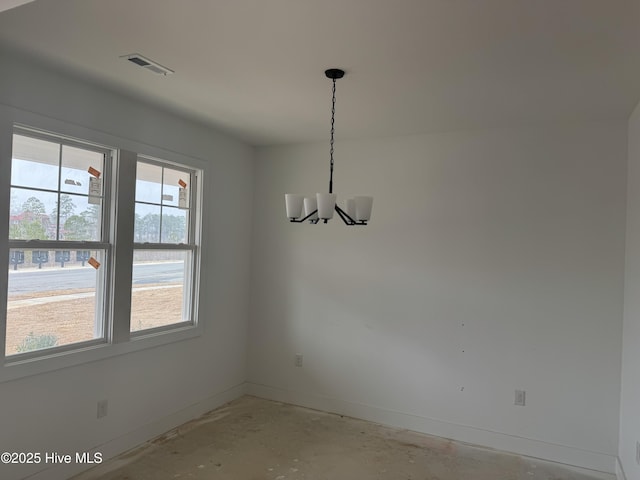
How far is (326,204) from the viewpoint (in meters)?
2.46

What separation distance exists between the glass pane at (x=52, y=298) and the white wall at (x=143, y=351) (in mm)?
239

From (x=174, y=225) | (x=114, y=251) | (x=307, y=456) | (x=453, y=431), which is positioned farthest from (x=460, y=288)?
(x=114, y=251)

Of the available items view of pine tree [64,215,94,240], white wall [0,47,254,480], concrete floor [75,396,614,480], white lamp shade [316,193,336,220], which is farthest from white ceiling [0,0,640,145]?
concrete floor [75,396,614,480]

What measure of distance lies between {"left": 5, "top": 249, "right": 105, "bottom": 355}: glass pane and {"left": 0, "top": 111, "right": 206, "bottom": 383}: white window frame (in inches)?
2.9

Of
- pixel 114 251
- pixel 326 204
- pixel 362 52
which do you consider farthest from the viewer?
pixel 114 251

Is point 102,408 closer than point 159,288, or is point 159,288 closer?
point 102,408

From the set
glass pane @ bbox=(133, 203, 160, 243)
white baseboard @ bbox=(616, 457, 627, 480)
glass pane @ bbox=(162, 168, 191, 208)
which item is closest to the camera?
white baseboard @ bbox=(616, 457, 627, 480)

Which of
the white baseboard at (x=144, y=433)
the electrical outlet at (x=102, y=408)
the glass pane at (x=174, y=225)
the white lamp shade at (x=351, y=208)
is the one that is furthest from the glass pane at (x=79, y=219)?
the white lamp shade at (x=351, y=208)

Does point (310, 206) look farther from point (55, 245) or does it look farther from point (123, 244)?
point (55, 245)

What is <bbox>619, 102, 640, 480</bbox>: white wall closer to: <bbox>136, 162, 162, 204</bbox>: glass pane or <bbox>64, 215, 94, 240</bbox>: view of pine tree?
<bbox>136, 162, 162, 204</bbox>: glass pane

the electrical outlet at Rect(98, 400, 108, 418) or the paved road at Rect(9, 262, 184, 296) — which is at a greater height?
the paved road at Rect(9, 262, 184, 296)

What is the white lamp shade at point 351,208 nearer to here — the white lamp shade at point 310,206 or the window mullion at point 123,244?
the white lamp shade at point 310,206

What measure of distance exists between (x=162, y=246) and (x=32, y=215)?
1088 mm

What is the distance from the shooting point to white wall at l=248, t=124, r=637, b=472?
344cm
